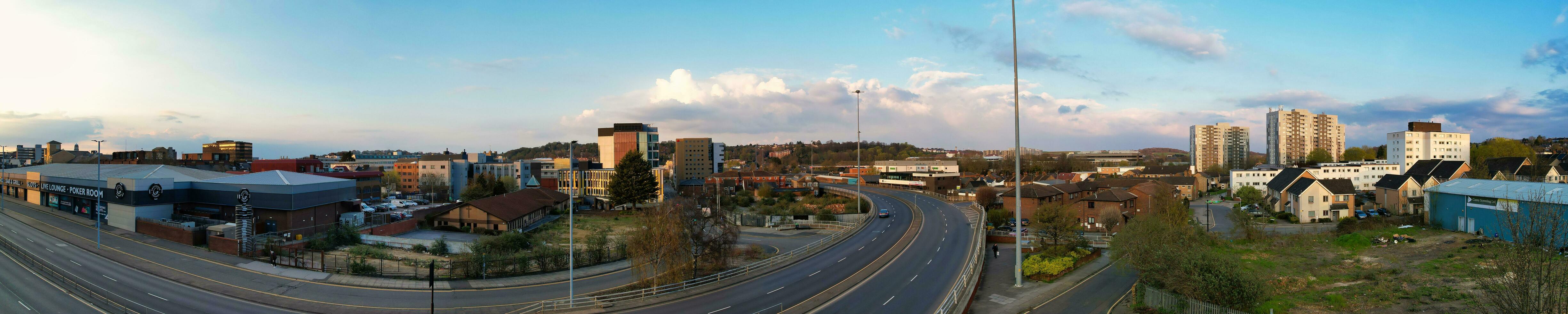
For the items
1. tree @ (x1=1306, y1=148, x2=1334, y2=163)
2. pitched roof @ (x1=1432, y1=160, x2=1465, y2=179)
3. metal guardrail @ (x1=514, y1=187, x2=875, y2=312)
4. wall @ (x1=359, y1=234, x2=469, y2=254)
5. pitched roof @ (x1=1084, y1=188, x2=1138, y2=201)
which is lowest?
metal guardrail @ (x1=514, y1=187, x2=875, y2=312)

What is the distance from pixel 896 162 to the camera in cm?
14700

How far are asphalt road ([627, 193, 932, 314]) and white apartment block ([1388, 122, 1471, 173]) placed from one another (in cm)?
11076

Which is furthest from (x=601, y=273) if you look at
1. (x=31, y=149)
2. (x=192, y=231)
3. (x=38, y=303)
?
(x=31, y=149)

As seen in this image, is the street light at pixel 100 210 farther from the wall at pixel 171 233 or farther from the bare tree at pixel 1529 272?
the bare tree at pixel 1529 272

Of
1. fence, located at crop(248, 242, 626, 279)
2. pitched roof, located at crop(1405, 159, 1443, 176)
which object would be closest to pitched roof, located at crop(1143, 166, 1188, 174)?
pitched roof, located at crop(1405, 159, 1443, 176)

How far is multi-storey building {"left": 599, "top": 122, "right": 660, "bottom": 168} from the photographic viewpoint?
4126 inches

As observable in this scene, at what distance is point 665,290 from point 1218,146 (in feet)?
599

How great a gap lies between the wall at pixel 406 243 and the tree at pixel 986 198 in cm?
4660

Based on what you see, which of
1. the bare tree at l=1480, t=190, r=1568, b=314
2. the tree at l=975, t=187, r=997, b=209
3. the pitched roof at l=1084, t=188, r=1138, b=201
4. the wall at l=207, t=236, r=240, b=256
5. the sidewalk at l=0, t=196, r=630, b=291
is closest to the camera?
the bare tree at l=1480, t=190, r=1568, b=314

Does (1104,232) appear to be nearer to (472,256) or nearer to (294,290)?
(472,256)

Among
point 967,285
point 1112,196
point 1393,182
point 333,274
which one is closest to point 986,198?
point 1112,196

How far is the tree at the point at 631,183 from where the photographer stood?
7125 cm

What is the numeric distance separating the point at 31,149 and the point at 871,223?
211m

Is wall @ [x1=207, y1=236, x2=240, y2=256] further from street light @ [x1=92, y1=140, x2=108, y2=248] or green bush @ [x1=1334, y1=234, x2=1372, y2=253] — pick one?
green bush @ [x1=1334, y1=234, x2=1372, y2=253]
